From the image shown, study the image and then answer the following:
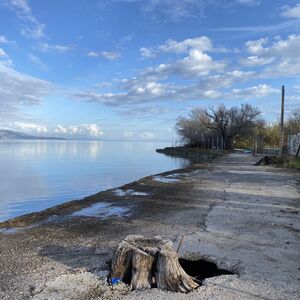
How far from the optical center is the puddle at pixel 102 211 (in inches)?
442

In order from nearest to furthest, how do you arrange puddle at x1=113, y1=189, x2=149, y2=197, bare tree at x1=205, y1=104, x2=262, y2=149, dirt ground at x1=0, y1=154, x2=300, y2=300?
dirt ground at x1=0, y1=154, x2=300, y2=300
puddle at x1=113, y1=189, x2=149, y2=197
bare tree at x1=205, y1=104, x2=262, y2=149

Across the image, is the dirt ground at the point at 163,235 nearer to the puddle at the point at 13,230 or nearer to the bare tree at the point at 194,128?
the puddle at the point at 13,230

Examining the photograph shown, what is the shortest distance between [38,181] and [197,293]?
24.0m

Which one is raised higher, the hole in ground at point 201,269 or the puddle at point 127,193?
the hole in ground at point 201,269

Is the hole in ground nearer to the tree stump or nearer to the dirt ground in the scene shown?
the dirt ground

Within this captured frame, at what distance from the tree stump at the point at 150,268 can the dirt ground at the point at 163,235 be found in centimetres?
17

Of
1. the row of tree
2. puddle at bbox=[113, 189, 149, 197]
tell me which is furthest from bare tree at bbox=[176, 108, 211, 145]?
puddle at bbox=[113, 189, 149, 197]

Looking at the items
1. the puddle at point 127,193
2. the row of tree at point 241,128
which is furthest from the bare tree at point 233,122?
the puddle at point 127,193

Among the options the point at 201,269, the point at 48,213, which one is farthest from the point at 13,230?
the point at 201,269

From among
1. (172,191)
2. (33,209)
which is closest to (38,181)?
(33,209)

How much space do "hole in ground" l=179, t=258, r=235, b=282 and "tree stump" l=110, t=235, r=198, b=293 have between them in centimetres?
49

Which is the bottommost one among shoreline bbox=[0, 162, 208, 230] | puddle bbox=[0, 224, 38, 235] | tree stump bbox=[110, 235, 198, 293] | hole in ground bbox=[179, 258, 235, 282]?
shoreline bbox=[0, 162, 208, 230]

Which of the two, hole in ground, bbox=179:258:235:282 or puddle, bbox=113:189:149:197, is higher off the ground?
hole in ground, bbox=179:258:235:282

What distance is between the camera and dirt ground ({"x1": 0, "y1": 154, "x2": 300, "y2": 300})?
519 cm
